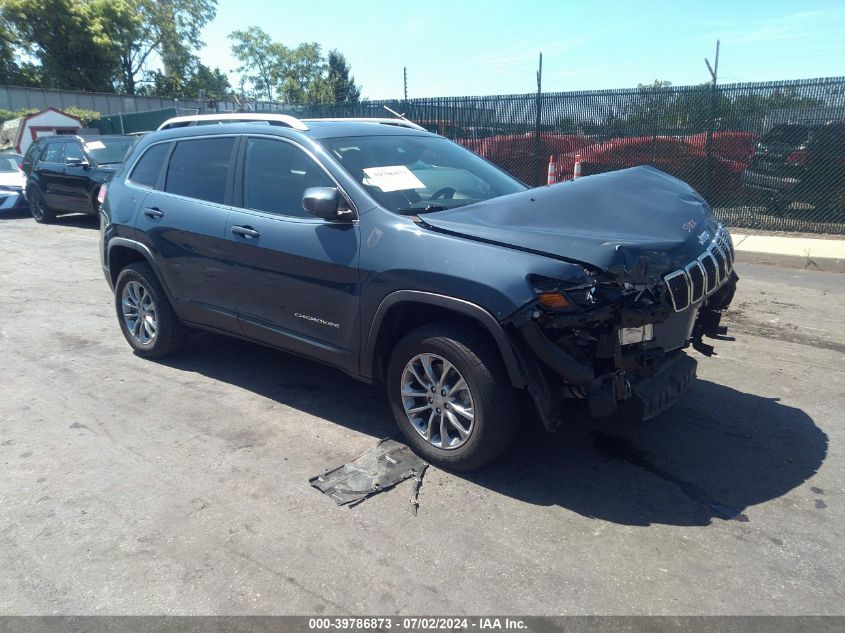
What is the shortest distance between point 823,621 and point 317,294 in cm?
295

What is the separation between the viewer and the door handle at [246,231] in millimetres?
4379

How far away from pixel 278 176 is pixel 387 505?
2.27m

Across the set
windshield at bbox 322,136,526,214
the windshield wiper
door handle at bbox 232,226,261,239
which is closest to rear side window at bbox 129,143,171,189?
door handle at bbox 232,226,261,239

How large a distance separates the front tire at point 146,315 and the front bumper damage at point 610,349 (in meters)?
3.30

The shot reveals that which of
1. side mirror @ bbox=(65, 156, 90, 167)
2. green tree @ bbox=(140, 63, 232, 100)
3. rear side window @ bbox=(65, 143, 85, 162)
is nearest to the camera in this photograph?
side mirror @ bbox=(65, 156, 90, 167)

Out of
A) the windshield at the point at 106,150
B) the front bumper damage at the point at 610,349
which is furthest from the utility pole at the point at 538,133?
the front bumper damage at the point at 610,349

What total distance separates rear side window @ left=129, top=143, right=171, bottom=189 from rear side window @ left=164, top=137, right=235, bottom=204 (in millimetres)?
166

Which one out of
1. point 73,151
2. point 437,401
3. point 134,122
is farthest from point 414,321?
point 134,122

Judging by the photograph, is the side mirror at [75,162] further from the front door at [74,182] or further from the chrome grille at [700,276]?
the chrome grille at [700,276]

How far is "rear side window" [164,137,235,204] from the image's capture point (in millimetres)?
4759

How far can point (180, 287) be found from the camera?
5.07 m

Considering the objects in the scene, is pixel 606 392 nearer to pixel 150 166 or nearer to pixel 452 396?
pixel 452 396

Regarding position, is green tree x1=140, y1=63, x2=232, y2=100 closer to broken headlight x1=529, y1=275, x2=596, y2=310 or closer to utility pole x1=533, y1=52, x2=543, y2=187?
utility pole x1=533, y1=52, x2=543, y2=187

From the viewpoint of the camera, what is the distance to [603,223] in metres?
3.54
